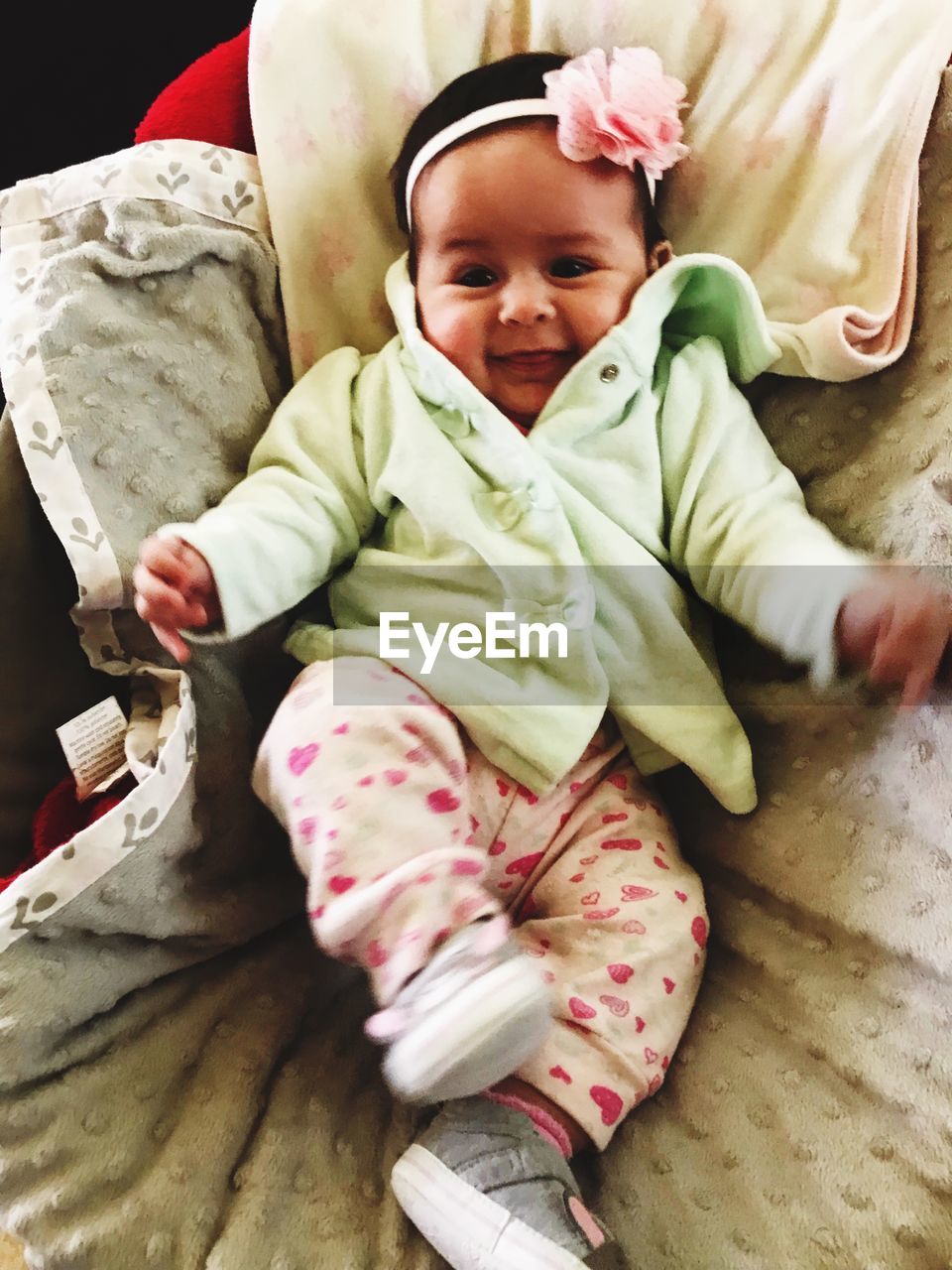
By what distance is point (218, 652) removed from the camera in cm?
79

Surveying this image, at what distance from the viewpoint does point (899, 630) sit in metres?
0.65

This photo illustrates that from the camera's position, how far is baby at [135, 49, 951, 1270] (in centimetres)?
68

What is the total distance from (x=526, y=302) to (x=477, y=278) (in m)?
0.06

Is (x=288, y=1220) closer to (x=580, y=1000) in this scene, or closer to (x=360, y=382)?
(x=580, y=1000)

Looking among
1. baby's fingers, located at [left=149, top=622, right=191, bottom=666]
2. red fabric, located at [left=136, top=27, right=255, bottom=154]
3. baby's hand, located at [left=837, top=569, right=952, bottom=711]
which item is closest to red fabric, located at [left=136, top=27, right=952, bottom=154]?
red fabric, located at [left=136, top=27, right=255, bottom=154]

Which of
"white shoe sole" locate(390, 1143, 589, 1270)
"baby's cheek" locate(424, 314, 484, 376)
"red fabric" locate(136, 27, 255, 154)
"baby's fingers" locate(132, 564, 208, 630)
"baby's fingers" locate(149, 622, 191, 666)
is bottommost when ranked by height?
"white shoe sole" locate(390, 1143, 589, 1270)

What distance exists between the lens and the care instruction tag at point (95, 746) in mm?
761

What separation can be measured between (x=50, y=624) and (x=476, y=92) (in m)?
0.56

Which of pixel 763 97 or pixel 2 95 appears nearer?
pixel 763 97

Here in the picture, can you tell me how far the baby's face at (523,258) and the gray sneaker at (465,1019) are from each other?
0.45 metres

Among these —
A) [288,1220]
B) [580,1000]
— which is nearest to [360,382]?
[580,1000]

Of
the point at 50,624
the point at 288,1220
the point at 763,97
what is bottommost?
the point at 288,1220

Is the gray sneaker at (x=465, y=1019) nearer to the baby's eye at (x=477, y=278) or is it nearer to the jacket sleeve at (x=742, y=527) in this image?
the jacket sleeve at (x=742, y=527)

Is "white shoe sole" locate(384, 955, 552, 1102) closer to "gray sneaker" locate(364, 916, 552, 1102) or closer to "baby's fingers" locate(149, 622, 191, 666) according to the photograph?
"gray sneaker" locate(364, 916, 552, 1102)
